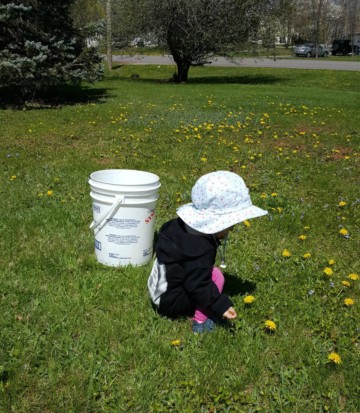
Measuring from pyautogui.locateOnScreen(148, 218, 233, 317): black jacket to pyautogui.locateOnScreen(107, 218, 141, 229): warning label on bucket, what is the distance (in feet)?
1.99

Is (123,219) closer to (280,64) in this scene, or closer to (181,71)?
(181,71)

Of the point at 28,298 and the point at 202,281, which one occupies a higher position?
the point at 202,281

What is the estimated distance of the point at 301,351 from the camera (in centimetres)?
288

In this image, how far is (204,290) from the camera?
9.13 ft

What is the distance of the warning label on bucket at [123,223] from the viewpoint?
11.5 feet

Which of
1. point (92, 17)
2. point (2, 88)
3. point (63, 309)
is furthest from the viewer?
point (92, 17)

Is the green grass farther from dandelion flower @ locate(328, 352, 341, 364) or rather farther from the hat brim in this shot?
the hat brim

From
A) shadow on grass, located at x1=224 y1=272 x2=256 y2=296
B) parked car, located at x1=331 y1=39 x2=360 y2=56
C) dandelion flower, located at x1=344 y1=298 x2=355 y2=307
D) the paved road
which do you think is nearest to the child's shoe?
shadow on grass, located at x1=224 y1=272 x2=256 y2=296

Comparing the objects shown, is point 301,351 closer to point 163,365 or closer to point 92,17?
point 163,365

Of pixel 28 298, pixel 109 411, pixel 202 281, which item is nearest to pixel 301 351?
pixel 202 281

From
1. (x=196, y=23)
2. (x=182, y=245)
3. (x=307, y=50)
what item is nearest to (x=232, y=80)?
(x=196, y=23)

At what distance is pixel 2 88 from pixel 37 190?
1020 cm

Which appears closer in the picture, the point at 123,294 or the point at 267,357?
the point at 267,357

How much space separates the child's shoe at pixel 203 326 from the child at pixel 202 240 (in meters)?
0.10
